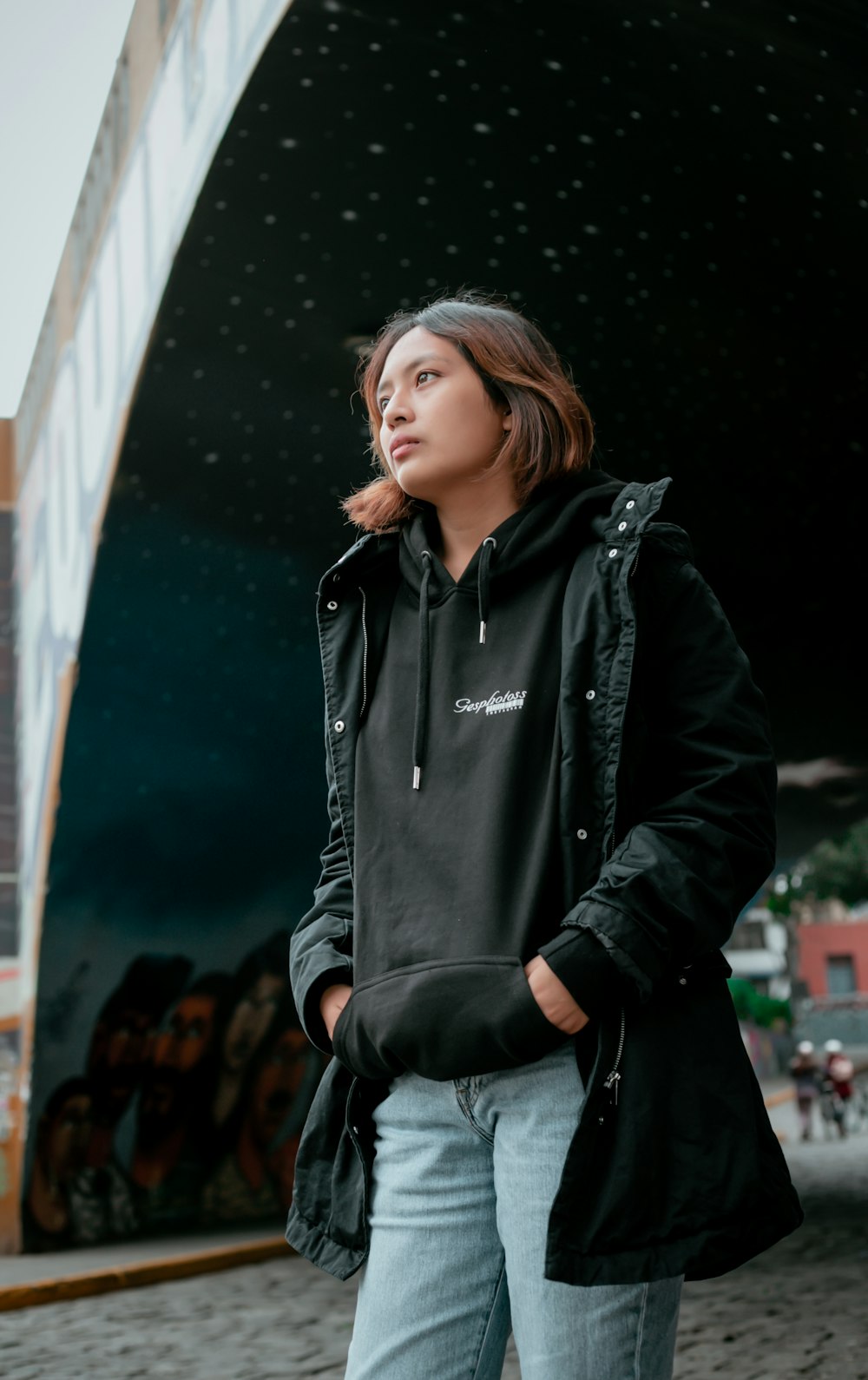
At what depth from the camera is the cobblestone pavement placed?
18.1ft

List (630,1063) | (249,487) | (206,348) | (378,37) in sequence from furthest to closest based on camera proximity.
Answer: (249,487), (206,348), (378,37), (630,1063)

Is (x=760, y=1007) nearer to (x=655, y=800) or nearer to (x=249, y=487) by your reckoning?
(x=249, y=487)

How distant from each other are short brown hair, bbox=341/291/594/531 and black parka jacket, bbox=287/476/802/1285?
18cm

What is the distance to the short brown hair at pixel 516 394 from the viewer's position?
2.04 metres

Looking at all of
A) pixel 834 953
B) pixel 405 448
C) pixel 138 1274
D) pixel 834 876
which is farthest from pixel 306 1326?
pixel 834 953

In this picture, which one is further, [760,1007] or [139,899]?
[760,1007]

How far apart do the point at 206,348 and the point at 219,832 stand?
393cm

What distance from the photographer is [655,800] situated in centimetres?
187

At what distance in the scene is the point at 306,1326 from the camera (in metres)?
6.62

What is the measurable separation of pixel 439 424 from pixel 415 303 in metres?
5.12

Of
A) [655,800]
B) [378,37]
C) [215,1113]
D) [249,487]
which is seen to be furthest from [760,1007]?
[655,800]

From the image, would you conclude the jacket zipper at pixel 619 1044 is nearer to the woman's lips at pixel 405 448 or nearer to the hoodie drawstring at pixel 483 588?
the hoodie drawstring at pixel 483 588

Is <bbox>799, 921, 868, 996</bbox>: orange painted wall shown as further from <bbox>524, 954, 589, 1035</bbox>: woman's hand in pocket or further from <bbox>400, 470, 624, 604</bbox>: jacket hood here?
<bbox>524, 954, 589, 1035</bbox>: woman's hand in pocket

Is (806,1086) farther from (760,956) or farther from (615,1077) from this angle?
(760,956)
